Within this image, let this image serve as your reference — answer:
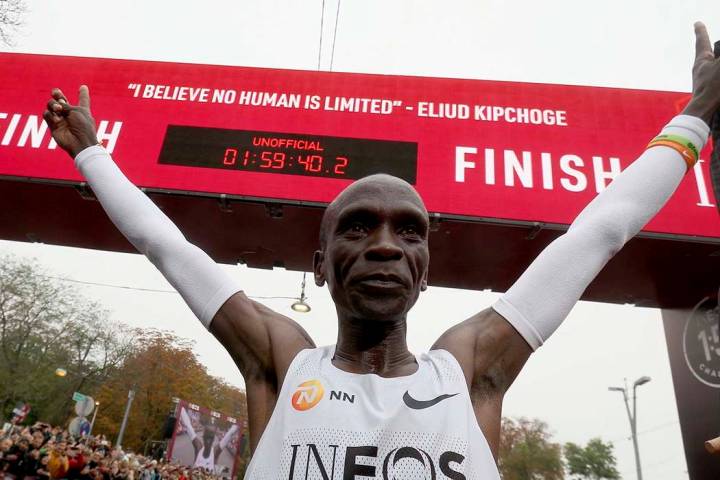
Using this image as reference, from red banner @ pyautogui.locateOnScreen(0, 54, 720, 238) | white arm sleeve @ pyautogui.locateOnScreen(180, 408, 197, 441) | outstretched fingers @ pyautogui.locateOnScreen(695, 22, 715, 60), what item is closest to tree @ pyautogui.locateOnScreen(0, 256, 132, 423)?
white arm sleeve @ pyautogui.locateOnScreen(180, 408, 197, 441)

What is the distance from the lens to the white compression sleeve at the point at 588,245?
4.38 feet

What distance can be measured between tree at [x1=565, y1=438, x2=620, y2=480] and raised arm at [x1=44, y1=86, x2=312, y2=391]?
5445cm

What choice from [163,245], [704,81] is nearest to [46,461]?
[163,245]

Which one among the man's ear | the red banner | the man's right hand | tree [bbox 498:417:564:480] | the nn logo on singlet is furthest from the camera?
tree [bbox 498:417:564:480]

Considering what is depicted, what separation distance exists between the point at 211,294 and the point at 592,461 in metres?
56.4

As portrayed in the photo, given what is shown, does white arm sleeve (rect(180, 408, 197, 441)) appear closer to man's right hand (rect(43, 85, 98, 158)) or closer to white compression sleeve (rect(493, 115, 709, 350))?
man's right hand (rect(43, 85, 98, 158))

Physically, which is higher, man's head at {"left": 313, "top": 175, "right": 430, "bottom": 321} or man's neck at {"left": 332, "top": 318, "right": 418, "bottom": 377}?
man's head at {"left": 313, "top": 175, "right": 430, "bottom": 321}

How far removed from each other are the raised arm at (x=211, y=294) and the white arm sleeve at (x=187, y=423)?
64.0ft

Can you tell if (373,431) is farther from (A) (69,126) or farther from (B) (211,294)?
(A) (69,126)

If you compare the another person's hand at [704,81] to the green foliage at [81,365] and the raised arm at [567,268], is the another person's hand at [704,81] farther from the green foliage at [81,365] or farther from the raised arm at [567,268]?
the green foliage at [81,365]

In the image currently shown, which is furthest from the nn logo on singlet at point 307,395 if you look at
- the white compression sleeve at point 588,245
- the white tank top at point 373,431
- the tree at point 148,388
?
the tree at point 148,388

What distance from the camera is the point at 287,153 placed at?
7223 millimetres

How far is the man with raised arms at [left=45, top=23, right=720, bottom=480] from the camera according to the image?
1.13 m

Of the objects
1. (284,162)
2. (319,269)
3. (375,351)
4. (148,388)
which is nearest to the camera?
(375,351)
